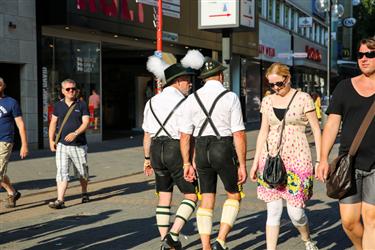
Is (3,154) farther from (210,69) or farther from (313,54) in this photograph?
(313,54)

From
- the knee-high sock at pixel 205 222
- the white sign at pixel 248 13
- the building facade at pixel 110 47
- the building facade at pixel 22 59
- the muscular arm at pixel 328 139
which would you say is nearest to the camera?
the muscular arm at pixel 328 139

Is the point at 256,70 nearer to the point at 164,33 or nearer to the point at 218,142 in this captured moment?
the point at 164,33

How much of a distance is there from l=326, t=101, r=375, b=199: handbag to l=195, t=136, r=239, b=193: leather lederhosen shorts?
3.97 ft

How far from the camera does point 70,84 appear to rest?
8.09m

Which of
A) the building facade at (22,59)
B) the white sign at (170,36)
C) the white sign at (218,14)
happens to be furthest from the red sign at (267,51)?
the building facade at (22,59)

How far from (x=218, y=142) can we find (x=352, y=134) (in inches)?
54.3

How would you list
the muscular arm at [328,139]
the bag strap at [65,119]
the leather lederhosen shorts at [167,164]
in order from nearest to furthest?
the muscular arm at [328,139] → the leather lederhosen shorts at [167,164] → the bag strap at [65,119]

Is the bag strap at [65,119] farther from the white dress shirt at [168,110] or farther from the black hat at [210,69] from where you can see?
the black hat at [210,69]

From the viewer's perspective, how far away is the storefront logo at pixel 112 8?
52.5 ft

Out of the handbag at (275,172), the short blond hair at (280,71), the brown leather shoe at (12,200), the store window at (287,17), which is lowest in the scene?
the brown leather shoe at (12,200)

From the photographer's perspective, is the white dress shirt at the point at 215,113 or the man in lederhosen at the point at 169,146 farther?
the man in lederhosen at the point at 169,146

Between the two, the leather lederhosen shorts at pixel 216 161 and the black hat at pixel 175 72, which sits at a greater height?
the black hat at pixel 175 72

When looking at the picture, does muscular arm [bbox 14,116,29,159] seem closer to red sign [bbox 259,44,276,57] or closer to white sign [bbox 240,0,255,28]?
white sign [bbox 240,0,255,28]

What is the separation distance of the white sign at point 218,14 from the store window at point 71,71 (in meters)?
4.18
